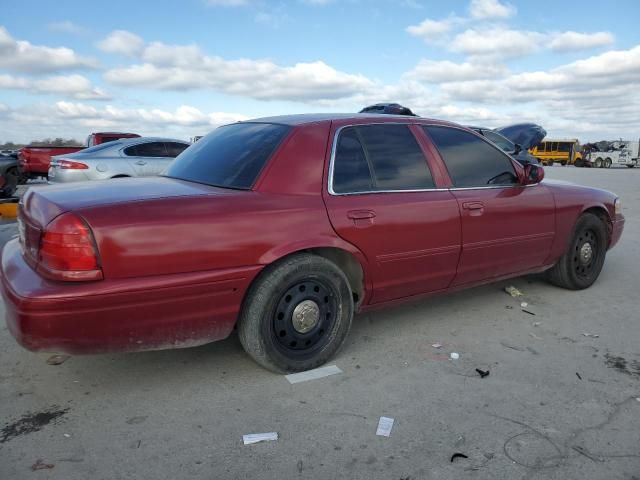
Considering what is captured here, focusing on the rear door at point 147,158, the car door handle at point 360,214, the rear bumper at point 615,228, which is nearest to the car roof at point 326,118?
the car door handle at point 360,214

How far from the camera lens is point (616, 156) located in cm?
4178

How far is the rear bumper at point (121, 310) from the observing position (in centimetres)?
248

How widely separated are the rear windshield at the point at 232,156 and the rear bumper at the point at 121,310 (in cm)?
66

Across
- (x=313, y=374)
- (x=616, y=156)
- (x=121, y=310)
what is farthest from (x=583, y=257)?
(x=616, y=156)

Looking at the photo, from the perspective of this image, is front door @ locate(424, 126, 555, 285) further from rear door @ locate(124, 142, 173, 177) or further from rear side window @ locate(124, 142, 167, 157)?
rear side window @ locate(124, 142, 167, 157)

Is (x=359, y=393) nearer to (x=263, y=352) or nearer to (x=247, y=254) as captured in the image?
(x=263, y=352)

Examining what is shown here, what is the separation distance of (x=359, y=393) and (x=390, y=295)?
84cm

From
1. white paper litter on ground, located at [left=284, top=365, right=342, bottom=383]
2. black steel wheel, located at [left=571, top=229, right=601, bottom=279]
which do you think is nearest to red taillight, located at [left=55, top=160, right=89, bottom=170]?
white paper litter on ground, located at [left=284, top=365, right=342, bottom=383]

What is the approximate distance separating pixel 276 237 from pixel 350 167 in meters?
0.77

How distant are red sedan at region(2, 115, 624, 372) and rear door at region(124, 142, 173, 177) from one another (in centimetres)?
615

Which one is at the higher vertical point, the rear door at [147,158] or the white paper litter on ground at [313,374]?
the rear door at [147,158]

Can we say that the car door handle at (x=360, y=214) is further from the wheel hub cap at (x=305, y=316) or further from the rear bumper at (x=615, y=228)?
the rear bumper at (x=615, y=228)

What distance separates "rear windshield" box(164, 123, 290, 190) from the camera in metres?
3.21

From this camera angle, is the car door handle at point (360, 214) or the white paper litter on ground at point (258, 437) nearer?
the white paper litter on ground at point (258, 437)
